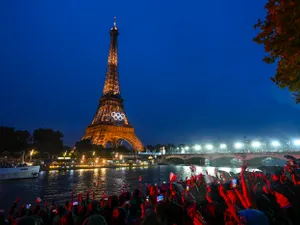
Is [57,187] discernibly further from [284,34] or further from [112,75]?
[112,75]

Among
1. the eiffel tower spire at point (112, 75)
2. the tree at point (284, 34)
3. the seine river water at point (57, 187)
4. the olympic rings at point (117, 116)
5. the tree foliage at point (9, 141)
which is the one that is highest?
the eiffel tower spire at point (112, 75)

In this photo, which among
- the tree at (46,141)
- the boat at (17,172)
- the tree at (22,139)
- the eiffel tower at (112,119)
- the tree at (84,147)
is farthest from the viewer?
the eiffel tower at (112,119)

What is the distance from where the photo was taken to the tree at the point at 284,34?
4.89 m

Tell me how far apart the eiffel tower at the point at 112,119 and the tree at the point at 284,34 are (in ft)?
231

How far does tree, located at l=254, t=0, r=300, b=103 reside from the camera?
4.89 m

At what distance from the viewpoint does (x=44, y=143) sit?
63.6m

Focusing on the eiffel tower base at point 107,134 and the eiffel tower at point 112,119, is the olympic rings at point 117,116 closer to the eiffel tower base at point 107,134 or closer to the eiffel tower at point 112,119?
the eiffel tower at point 112,119

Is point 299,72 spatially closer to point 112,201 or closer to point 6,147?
point 112,201

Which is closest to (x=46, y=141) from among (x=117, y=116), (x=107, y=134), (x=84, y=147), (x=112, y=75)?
(x=84, y=147)

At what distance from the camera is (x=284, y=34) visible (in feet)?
16.7

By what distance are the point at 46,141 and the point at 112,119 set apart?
995 inches

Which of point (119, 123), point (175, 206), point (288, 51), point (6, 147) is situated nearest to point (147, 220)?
point (175, 206)

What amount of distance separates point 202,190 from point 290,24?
28.0ft

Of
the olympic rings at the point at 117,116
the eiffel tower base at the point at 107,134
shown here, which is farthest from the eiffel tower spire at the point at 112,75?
the eiffel tower base at the point at 107,134
